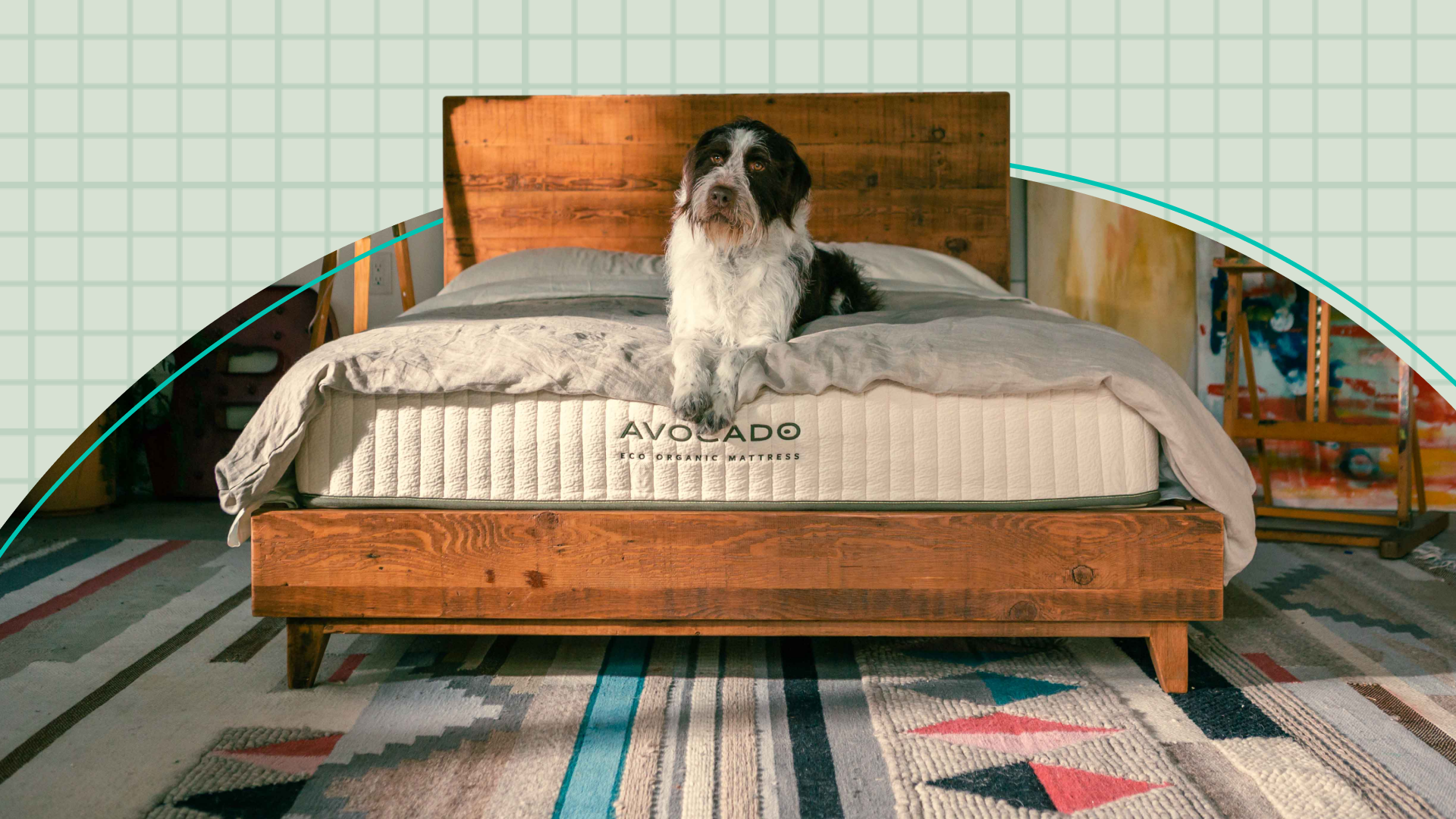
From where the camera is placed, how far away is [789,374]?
75.0 inches

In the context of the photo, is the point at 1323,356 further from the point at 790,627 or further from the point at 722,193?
the point at 790,627

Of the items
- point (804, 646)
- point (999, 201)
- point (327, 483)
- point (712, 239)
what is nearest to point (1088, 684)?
point (804, 646)

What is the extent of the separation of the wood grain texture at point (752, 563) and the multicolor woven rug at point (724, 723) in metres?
0.16

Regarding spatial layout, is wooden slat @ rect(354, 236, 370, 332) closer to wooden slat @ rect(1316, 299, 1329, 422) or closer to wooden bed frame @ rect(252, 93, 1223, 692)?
wooden bed frame @ rect(252, 93, 1223, 692)

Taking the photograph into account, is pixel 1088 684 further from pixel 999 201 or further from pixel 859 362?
pixel 999 201

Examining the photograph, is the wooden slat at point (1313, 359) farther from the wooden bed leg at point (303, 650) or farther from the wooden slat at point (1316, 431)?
the wooden bed leg at point (303, 650)

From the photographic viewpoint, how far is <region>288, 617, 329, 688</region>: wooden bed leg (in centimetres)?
196

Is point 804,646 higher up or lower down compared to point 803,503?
lower down

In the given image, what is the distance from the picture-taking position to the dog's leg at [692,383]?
1866 millimetres

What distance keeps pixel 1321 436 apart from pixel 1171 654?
5.79 feet

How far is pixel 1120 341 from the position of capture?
2.08 meters

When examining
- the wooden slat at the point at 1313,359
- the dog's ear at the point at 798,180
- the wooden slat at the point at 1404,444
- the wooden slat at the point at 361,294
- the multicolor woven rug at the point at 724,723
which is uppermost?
the dog's ear at the point at 798,180

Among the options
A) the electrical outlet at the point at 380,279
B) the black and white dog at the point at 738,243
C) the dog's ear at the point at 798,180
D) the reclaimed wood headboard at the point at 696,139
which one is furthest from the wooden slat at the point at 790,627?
the electrical outlet at the point at 380,279

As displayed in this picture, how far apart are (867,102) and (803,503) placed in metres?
2.50
